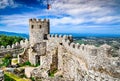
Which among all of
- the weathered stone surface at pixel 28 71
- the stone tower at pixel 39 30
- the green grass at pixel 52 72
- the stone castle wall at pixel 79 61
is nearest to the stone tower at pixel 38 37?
the stone tower at pixel 39 30

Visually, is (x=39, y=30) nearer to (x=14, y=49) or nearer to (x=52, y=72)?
(x=52, y=72)

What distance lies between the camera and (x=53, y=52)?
43.7m

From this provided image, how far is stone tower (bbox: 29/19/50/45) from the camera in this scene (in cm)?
4584

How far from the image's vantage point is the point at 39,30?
4575 centimetres

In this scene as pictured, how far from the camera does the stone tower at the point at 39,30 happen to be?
45.8 m

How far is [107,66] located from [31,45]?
2333 centimetres

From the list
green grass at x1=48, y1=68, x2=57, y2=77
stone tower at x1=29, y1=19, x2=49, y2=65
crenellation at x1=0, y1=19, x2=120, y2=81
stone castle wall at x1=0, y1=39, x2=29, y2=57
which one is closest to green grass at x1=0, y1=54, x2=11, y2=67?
stone castle wall at x1=0, y1=39, x2=29, y2=57

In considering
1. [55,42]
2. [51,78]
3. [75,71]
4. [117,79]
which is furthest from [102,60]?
[55,42]

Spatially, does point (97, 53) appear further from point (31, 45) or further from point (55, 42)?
point (31, 45)

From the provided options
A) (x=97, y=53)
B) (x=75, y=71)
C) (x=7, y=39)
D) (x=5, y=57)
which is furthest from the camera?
(x=7, y=39)

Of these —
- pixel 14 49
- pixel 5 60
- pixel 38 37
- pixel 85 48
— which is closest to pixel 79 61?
pixel 85 48

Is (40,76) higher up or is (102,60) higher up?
(102,60)

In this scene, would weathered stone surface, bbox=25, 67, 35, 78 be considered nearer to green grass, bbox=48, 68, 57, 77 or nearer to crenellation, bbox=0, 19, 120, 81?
crenellation, bbox=0, 19, 120, 81

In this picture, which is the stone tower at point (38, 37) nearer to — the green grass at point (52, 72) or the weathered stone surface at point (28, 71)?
the weathered stone surface at point (28, 71)
